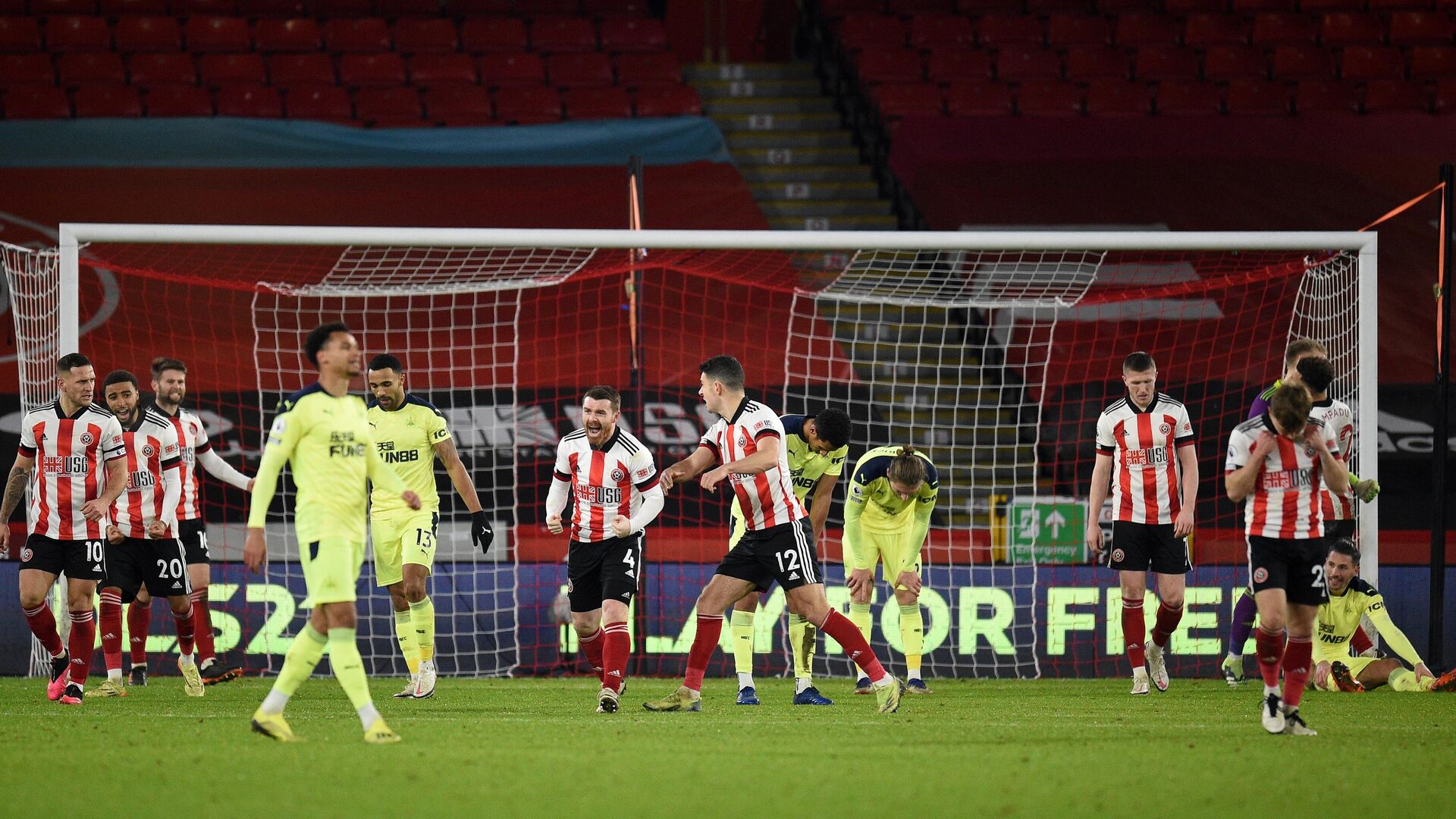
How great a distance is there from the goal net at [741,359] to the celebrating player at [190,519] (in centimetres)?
A: 75

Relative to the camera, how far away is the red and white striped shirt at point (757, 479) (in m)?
7.55

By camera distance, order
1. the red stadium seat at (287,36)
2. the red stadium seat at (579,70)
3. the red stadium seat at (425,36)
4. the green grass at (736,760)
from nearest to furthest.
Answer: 1. the green grass at (736,760)
2. the red stadium seat at (579,70)
3. the red stadium seat at (287,36)
4. the red stadium seat at (425,36)

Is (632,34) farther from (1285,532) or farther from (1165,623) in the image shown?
(1285,532)

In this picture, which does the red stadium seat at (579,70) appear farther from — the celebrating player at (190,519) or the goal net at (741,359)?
the celebrating player at (190,519)

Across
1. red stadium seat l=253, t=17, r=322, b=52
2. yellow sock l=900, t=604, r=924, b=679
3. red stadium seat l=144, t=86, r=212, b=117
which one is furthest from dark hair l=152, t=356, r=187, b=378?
red stadium seat l=253, t=17, r=322, b=52

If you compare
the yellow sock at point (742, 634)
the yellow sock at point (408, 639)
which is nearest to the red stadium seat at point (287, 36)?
the yellow sock at point (408, 639)

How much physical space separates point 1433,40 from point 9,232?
1613 cm

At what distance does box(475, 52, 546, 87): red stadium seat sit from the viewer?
16.0m

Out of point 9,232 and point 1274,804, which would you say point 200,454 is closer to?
point 9,232

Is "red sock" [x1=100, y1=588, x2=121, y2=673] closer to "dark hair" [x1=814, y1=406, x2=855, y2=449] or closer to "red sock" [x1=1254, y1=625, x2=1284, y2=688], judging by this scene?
"dark hair" [x1=814, y1=406, x2=855, y2=449]

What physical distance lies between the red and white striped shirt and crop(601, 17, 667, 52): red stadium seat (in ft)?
33.3

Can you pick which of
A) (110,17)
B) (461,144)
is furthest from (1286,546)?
(110,17)

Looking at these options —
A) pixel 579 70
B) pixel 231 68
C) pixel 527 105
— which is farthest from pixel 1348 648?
pixel 231 68

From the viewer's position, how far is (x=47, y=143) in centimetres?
1349
